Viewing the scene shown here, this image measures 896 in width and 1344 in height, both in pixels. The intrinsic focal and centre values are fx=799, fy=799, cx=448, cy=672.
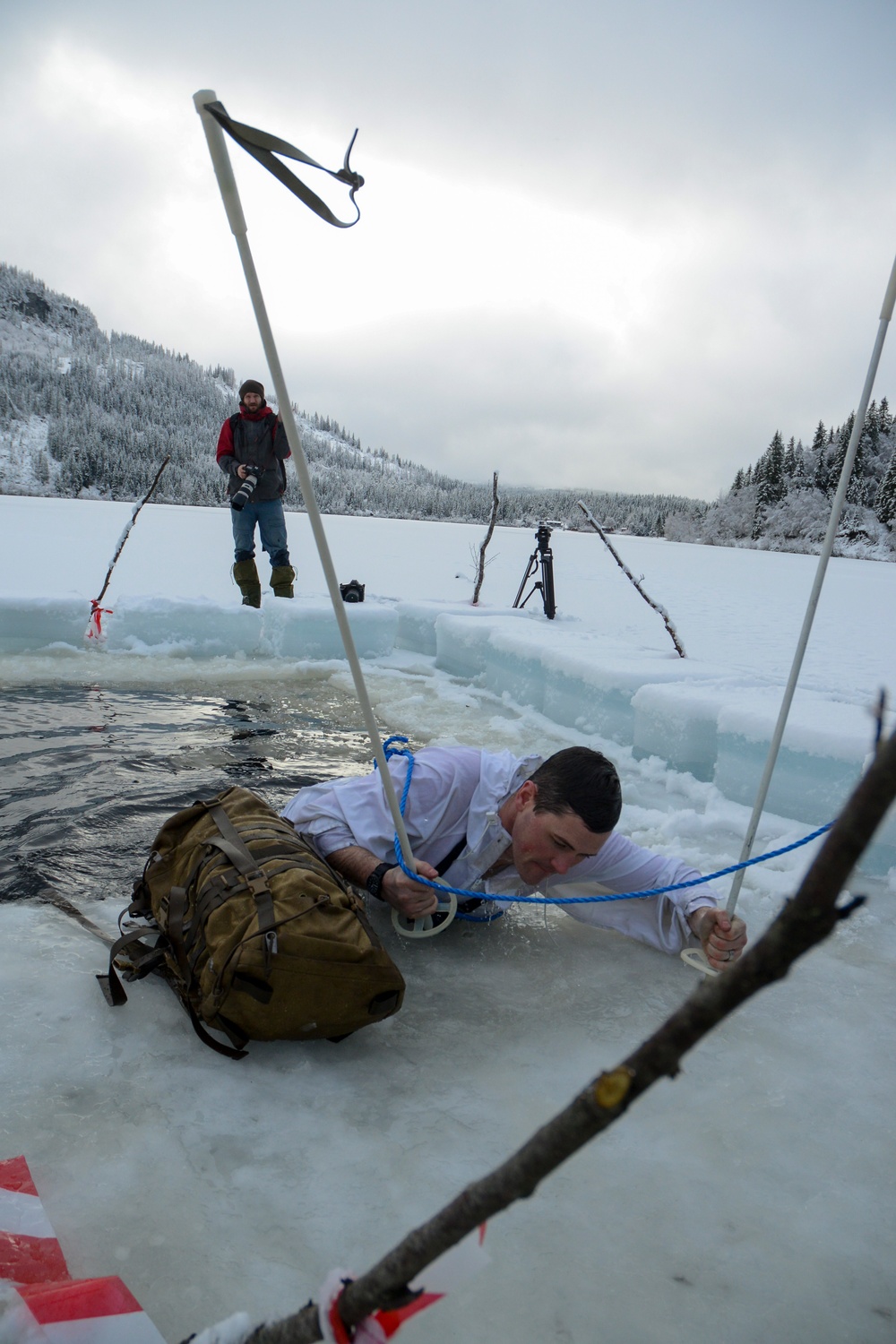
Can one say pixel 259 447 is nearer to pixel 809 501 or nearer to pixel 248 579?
pixel 248 579

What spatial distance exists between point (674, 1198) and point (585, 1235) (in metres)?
0.21

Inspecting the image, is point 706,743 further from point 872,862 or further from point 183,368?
point 183,368

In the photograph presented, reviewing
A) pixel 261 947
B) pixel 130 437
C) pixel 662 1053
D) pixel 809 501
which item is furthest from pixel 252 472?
pixel 130 437

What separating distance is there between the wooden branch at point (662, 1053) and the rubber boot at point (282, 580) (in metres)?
7.30

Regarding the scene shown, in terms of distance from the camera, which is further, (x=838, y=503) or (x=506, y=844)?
(x=506, y=844)

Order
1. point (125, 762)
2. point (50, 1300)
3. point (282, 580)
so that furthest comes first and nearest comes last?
point (282, 580)
point (125, 762)
point (50, 1300)

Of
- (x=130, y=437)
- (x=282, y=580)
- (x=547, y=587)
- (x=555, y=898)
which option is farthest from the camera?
(x=130, y=437)

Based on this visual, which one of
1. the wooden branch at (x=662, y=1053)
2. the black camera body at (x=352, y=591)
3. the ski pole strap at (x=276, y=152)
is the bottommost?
the black camera body at (x=352, y=591)

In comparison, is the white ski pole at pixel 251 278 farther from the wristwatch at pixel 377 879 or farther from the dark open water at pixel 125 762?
the dark open water at pixel 125 762

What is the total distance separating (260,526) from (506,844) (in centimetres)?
543

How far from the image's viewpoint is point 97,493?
286 feet

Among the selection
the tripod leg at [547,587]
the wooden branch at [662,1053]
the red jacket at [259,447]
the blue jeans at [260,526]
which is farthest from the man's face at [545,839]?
the tripod leg at [547,587]

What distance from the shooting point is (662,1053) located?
1.68 ft

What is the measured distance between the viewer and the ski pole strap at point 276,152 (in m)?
0.94
